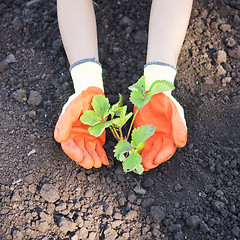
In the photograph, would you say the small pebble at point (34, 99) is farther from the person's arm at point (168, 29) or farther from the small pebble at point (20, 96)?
the person's arm at point (168, 29)

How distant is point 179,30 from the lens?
6.14 feet

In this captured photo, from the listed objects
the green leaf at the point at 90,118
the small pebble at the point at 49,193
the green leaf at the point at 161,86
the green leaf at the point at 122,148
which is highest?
the green leaf at the point at 161,86

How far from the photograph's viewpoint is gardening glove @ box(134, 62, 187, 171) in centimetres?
158

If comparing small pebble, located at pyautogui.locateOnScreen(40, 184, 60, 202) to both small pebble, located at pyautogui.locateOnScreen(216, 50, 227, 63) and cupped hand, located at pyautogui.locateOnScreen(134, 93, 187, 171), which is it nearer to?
cupped hand, located at pyautogui.locateOnScreen(134, 93, 187, 171)

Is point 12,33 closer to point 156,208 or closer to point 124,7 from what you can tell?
point 124,7

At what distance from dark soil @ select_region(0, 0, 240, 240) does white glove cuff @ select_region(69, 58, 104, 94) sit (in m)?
0.19

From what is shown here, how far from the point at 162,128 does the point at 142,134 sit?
248 millimetres

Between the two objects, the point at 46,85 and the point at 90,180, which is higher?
the point at 46,85

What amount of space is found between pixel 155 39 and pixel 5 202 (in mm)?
1146

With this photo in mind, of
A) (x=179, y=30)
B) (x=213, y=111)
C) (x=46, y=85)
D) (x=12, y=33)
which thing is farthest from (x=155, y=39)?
(x=12, y=33)

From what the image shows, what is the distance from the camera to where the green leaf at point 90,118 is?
1526 millimetres

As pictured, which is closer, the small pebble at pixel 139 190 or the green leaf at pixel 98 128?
the green leaf at pixel 98 128

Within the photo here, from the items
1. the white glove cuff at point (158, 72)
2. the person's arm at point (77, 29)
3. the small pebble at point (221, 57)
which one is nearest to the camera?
the white glove cuff at point (158, 72)

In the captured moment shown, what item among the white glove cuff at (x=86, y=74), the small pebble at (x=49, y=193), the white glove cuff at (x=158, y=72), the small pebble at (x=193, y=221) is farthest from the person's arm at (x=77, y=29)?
the small pebble at (x=193, y=221)
